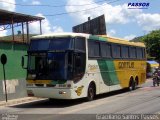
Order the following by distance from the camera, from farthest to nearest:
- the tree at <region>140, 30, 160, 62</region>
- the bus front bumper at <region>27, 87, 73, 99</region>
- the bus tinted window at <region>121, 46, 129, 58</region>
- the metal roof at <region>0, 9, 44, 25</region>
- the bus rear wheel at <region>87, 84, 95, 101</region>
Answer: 1. the tree at <region>140, 30, 160, 62</region>
2. the metal roof at <region>0, 9, 44, 25</region>
3. the bus tinted window at <region>121, 46, 129, 58</region>
4. the bus rear wheel at <region>87, 84, 95, 101</region>
5. the bus front bumper at <region>27, 87, 73, 99</region>

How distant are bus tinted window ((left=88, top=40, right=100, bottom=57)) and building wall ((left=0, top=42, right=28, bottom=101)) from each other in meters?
5.55

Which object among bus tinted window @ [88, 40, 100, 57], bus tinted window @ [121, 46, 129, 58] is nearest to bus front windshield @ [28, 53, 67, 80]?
bus tinted window @ [88, 40, 100, 57]

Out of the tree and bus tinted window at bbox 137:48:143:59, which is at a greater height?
the tree

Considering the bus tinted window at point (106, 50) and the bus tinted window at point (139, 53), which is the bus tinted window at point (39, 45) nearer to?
the bus tinted window at point (106, 50)

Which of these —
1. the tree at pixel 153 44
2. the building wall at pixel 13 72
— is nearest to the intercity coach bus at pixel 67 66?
the building wall at pixel 13 72

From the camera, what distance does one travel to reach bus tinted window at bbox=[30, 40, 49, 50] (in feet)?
61.7

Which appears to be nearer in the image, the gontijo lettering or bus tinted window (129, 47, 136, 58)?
the gontijo lettering

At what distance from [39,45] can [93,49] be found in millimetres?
2993

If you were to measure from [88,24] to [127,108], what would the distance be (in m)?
28.9

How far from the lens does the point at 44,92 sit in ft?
60.0

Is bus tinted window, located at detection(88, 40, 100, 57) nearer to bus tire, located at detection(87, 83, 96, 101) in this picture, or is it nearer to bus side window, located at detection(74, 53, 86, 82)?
bus side window, located at detection(74, 53, 86, 82)

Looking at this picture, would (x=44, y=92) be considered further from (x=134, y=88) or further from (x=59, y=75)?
(x=134, y=88)

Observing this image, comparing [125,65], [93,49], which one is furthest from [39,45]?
[125,65]

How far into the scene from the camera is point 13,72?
24.1 metres
